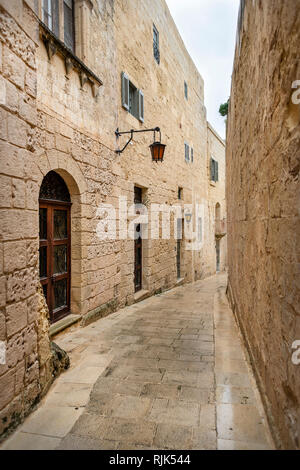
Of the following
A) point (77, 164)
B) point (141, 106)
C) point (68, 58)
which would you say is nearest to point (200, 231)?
point (141, 106)

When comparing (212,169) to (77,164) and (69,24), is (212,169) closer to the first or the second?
(69,24)

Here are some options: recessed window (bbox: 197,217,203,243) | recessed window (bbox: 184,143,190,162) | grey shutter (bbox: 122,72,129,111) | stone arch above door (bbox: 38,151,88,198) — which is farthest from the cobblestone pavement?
recessed window (bbox: 197,217,203,243)

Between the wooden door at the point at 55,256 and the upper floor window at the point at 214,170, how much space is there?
1251cm

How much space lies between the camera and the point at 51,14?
4.30 metres

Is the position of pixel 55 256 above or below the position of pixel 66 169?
below

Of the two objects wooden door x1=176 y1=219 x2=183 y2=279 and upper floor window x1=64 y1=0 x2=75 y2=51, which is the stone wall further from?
wooden door x1=176 y1=219 x2=183 y2=279

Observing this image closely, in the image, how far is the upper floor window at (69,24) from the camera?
15.2 feet

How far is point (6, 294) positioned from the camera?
2.24 metres

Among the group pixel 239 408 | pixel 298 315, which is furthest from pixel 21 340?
pixel 298 315

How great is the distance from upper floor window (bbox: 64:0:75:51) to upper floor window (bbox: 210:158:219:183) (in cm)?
1203

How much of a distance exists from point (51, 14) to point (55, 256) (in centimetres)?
342

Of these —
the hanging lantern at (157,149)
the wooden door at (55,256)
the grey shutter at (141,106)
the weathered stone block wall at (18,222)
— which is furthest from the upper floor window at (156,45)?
the weathered stone block wall at (18,222)
